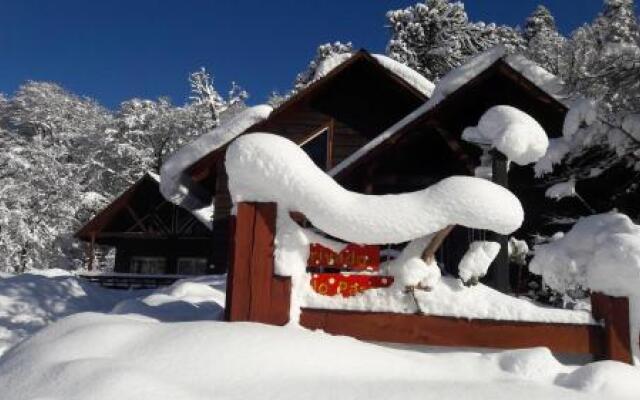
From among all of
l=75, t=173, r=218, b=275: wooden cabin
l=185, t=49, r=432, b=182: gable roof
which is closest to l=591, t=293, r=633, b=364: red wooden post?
l=185, t=49, r=432, b=182: gable roof

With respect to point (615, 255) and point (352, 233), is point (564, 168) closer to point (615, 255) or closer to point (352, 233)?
point (615, 255)

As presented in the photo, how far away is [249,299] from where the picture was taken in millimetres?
4520

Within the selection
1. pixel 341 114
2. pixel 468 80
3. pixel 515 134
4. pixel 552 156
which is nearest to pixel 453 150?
pixel 468 80

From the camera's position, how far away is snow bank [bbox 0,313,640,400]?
321 cm

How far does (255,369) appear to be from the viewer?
140 inches

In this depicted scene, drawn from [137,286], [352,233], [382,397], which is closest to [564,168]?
[352,233]

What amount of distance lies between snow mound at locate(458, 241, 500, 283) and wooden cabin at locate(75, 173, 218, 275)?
60.4 ft

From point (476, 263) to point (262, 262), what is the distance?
1.74m

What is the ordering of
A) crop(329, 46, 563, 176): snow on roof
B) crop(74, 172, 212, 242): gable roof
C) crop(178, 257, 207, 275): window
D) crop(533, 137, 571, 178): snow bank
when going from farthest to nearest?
crop(178, 257, 207, 275): window < crop(74, 172, 212, 242): gable roof < crop(329, 46, 563, 176): snow on roof < crop(533, 137, 571, 178): snow bank

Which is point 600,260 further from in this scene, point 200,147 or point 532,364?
point 200,147

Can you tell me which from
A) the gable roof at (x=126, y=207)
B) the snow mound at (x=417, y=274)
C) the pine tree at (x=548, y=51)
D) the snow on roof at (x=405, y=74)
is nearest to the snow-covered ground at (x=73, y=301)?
the snow mound at (x=417, y=274)

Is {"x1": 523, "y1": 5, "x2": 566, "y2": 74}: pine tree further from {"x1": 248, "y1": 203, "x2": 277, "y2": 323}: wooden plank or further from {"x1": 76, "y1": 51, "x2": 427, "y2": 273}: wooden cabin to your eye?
{"x1": 248, "y1": 203, "x2": 277, "y2": 323}: wooden plank

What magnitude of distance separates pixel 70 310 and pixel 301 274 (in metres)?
9.07

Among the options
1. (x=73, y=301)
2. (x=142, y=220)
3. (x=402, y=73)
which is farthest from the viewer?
(x=142, y=220)
